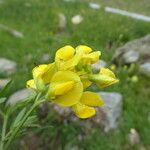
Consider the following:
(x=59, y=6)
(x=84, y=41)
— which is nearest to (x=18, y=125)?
(x=84, y=41)

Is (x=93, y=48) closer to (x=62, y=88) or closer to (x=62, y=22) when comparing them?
(x=62, y=22)

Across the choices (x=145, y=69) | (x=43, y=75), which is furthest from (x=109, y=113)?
(x=43, y=75)

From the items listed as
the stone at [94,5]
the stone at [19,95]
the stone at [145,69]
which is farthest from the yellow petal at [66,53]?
the stone at [94,5]

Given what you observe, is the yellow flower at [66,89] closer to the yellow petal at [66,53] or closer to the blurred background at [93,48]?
the yellow petal at [66,53]

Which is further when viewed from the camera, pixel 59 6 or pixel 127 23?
pixel 59 6

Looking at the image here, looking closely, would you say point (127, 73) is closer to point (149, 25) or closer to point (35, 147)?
point (35, 147)

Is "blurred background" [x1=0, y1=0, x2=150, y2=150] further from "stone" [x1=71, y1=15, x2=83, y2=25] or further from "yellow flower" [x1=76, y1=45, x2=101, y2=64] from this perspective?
"yellow flower" [x1=76, y1=45, x2=101, y2=64]
